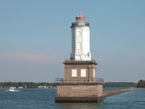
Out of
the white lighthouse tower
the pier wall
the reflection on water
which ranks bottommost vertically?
the reflection on water

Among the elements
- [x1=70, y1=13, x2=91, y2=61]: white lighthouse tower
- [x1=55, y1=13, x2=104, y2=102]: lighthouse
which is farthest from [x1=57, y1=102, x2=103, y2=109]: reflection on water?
[x1=70, y1=13, x2=91, y2=61]: white lighthouse tower

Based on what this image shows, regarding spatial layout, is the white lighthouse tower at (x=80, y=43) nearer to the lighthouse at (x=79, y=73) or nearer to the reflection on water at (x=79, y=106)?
the lighthouse at (x=79, y=73)

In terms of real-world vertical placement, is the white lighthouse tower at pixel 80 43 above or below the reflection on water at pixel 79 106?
above

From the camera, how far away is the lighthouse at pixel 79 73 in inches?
2228

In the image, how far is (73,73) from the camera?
5781 centimetres

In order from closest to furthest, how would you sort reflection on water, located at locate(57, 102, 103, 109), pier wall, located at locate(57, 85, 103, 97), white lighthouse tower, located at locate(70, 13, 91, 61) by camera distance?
reflection on water, located at locate(57, 102, 103, 109) → pier wall, located at locate(57, 85, 103, 97) → white lighthouse tower, located at locate(70, 13, 91, 61)

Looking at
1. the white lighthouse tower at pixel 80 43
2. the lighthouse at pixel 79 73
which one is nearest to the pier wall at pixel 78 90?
the lighthouse at pixel 79 73

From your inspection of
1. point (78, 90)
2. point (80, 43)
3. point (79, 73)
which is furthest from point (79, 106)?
point (80, 43)

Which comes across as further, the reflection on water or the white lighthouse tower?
the white lighthouse tower

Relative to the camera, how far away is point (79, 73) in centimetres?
5772

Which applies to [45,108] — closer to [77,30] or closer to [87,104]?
[87,104]

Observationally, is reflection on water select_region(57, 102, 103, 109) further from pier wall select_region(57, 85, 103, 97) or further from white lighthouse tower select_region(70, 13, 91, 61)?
white lighthouse tower select_region(70, 13, 91, 61)

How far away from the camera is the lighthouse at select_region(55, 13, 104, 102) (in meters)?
56.6

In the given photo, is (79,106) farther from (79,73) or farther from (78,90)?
(79,73)
